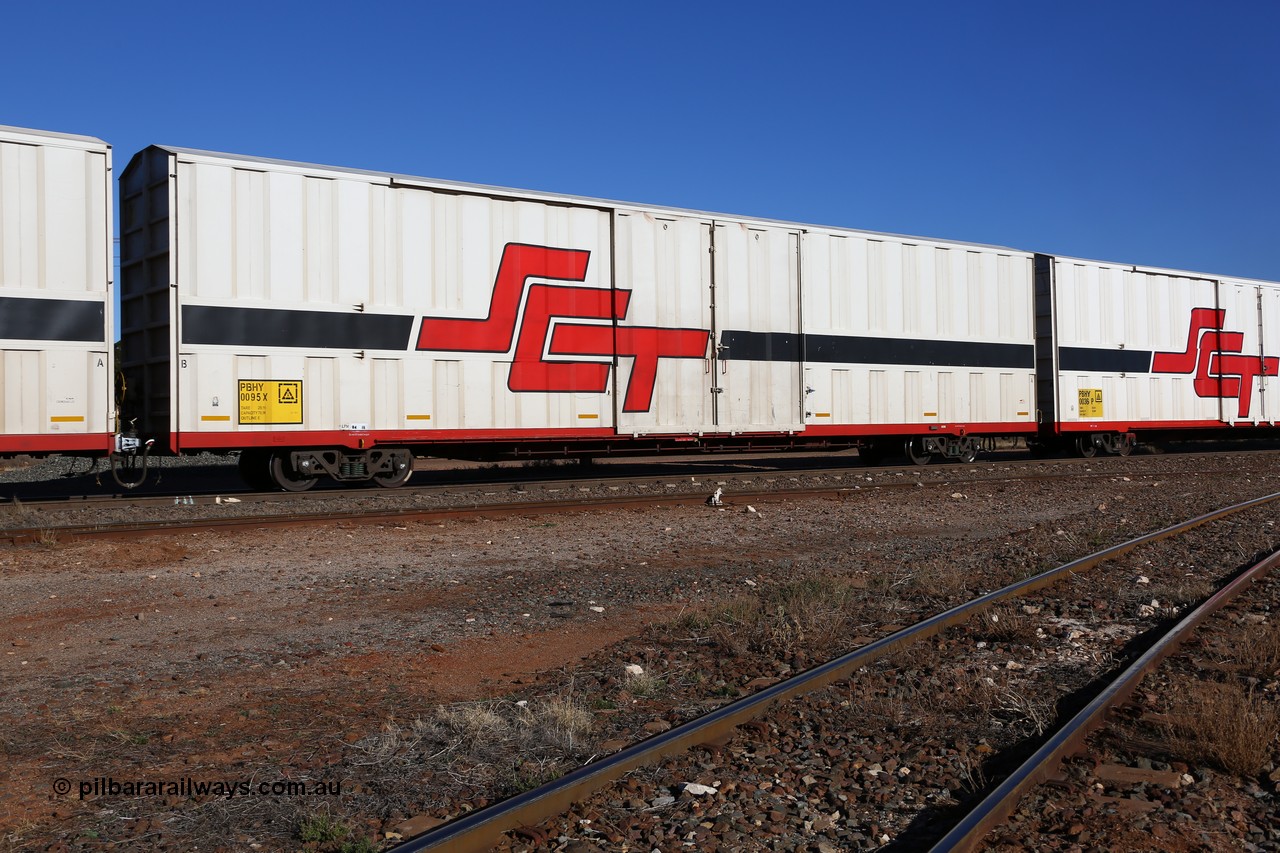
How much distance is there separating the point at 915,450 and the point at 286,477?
40.5ft

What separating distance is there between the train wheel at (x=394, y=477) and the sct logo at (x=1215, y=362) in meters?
17.9

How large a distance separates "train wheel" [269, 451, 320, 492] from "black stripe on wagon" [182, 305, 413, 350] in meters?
1.78

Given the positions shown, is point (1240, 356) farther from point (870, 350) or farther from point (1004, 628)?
point (1004, 628)

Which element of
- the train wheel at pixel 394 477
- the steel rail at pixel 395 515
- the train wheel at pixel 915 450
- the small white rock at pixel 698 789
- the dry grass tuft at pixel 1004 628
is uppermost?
the train wheel at pixel 915 450

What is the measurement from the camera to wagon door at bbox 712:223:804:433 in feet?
54.6

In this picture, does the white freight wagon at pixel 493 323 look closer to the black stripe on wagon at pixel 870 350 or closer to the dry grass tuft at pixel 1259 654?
the black stripe on wagon at pixel 870 350

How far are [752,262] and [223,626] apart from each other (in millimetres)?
12125

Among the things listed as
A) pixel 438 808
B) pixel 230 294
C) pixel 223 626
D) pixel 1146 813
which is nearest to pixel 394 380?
pixel 230 294

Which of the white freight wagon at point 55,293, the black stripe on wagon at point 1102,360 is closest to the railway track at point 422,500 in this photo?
the white freight wagon at point 55,293

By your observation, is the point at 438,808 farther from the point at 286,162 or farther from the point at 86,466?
the point at 86,466

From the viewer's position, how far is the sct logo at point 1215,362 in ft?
77.5

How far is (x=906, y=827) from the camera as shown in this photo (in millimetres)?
3379

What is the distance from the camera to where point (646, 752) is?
3844mm

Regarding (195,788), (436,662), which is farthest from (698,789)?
(436,662)
